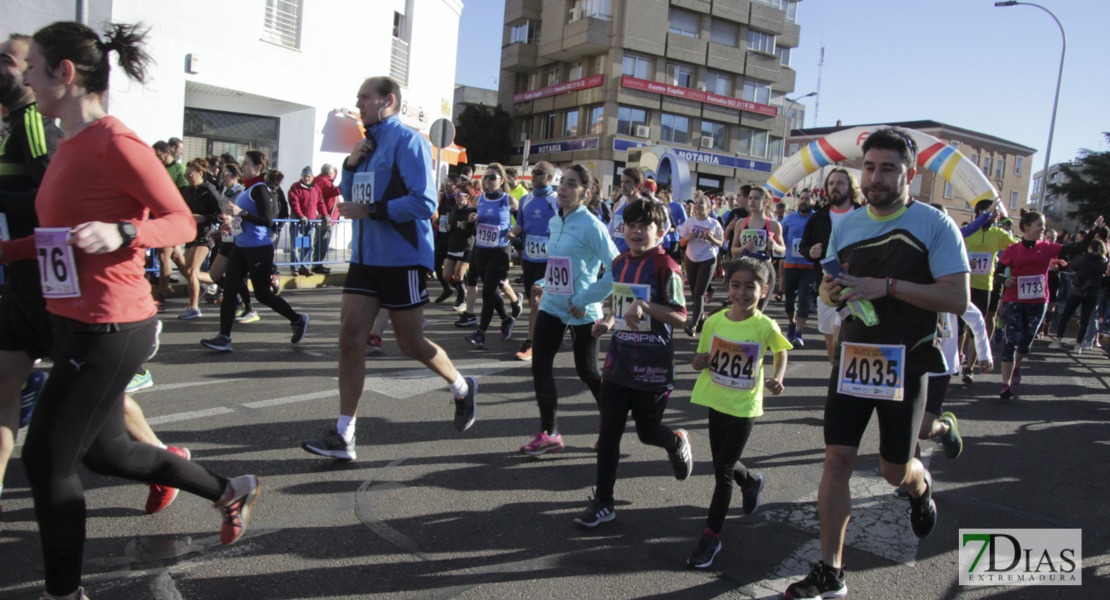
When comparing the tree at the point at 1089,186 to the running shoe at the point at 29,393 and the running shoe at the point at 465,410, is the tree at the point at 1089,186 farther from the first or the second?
the running shoe at the point at 29,393

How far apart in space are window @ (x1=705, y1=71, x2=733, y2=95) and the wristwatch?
1963 inches

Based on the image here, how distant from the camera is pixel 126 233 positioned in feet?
8.26

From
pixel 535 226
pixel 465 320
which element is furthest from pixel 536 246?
pixel 465 320

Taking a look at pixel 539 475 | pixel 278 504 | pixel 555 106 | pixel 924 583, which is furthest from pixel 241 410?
pixel 555 106

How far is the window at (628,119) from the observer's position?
1812 inches

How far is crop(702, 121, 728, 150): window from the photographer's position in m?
49.2

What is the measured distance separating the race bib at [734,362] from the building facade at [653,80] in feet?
134

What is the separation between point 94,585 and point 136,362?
940mm

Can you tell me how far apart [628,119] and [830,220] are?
4002cm

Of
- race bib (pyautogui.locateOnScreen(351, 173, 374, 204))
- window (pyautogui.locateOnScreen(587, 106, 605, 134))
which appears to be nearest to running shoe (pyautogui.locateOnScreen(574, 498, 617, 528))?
race bib (pyautogui.locateOnScreen(351, 173, 374, 204))

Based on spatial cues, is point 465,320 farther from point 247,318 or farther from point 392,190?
point 392,190

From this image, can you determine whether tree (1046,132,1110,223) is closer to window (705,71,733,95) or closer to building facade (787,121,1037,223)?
building facade (787,121,1037,223)

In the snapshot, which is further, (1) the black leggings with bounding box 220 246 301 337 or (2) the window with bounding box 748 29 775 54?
(2) the window with bounding box 748 29 775 54
